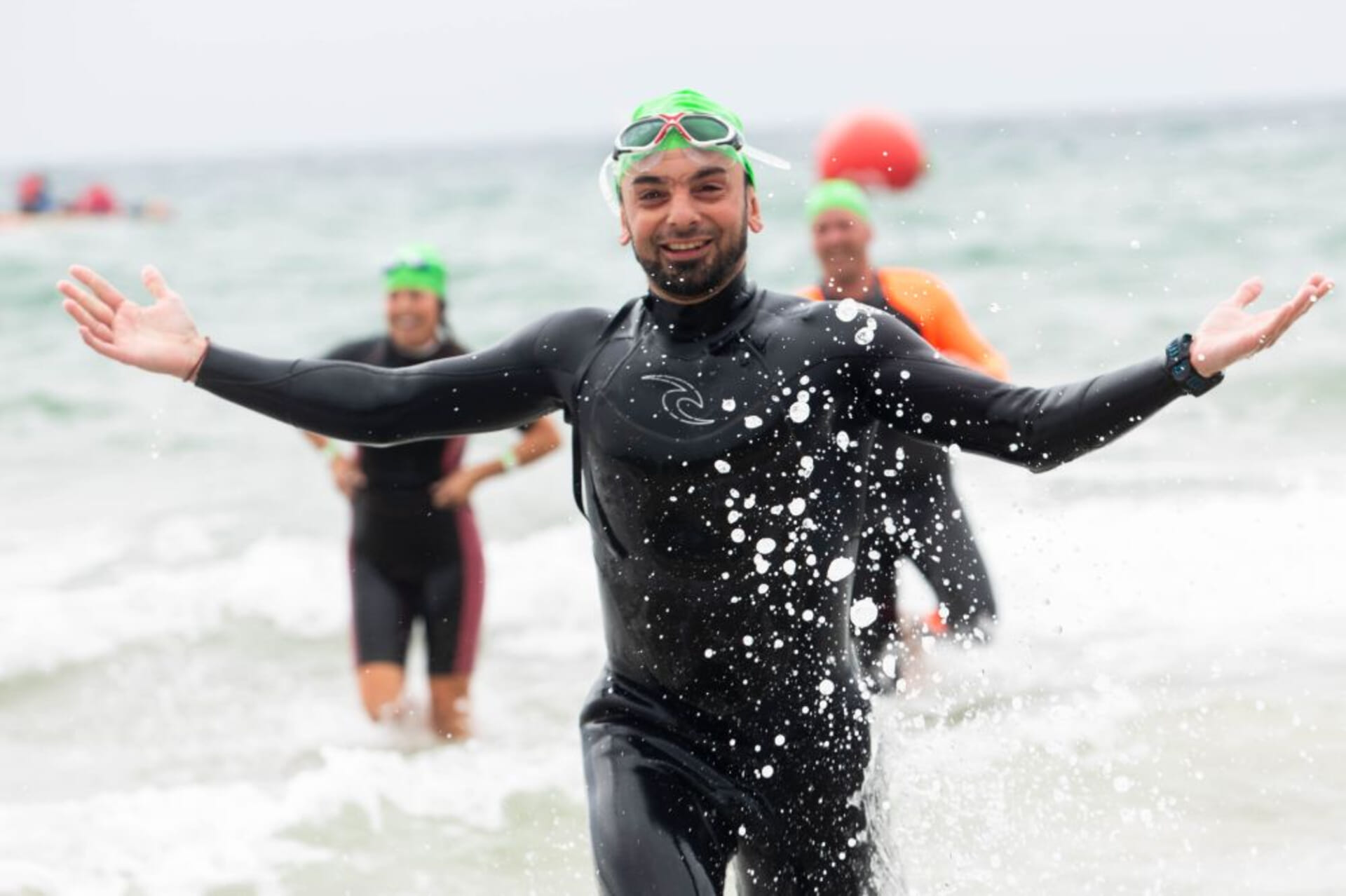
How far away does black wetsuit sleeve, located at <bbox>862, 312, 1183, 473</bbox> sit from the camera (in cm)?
359

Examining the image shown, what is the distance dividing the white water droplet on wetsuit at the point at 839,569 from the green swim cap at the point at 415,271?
14.2 feet

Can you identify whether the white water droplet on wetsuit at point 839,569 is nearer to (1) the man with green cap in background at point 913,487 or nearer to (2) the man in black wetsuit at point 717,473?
(2) the man in black wetsuit at point 717,473

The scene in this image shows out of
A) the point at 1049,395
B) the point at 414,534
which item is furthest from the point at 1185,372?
the point at 414,534

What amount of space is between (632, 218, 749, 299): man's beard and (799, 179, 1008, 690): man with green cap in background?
2.81 m

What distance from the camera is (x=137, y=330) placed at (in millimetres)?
4102

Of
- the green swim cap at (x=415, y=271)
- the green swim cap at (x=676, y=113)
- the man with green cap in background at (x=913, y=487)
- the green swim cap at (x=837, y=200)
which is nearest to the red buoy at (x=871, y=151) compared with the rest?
the green swim cap at (x=837, y=200)

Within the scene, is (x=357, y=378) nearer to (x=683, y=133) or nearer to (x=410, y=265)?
(x=683, y=133)

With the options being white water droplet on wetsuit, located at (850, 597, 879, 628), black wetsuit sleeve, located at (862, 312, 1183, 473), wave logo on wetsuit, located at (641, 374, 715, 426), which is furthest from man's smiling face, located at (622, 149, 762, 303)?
white water droplet on wetsuit, located at (850, 597, 879, 628)

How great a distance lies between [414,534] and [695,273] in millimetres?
4392

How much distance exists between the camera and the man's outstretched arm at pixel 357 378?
4.05 m

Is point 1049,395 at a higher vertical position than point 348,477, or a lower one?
higher

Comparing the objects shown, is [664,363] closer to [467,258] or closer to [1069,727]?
[1069,727]

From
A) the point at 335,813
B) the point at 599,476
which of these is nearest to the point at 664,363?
the point at 599,476

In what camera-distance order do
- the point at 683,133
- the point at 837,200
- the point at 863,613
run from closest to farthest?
the point at 683,133 < the point at 863,613 < the point at 837,200
